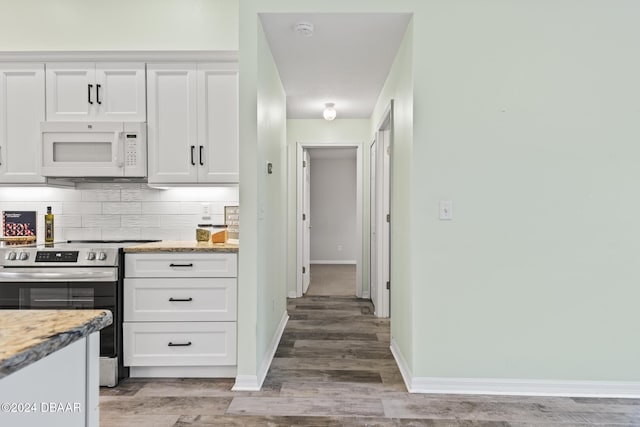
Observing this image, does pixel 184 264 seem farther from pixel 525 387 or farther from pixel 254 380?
pixel 525 387

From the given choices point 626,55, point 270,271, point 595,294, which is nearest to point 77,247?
point 270,271

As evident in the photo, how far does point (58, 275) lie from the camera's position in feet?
7.93

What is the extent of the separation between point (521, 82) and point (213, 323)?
95.2 inches

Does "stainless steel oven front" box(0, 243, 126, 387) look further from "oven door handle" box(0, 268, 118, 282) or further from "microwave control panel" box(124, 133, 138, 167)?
"microwave control panel" box(124, 133, 138, 167)

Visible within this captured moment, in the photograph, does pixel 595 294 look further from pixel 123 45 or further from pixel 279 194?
pixel 123 45

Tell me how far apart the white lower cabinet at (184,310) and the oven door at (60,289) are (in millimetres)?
165

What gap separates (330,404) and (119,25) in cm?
316

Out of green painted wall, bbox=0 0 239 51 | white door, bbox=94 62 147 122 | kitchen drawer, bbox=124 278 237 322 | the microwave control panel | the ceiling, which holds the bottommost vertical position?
kitchen drawer, bbox=124 278 237 322

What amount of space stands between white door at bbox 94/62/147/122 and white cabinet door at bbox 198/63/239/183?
0.42 meters

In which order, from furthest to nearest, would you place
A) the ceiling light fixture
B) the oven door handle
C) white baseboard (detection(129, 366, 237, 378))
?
the ceiling light fixture, white baseboard (detection(129, 366, 237, 378)), the oven door handle

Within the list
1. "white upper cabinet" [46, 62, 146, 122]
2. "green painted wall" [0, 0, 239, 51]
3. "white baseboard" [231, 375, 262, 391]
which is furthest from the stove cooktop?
"green painted wall" [0, 0, 239, 51]

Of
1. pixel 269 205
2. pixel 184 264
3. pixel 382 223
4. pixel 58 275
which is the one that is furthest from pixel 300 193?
pixel 58 275

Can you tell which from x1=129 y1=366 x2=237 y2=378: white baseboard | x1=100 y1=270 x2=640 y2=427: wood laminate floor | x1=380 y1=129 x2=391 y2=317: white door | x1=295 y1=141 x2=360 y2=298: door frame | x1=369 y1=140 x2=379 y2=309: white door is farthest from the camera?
x1=295 y1=141 x2=360 y2=298: door frame

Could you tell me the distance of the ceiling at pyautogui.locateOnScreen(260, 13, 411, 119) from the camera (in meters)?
2.42
